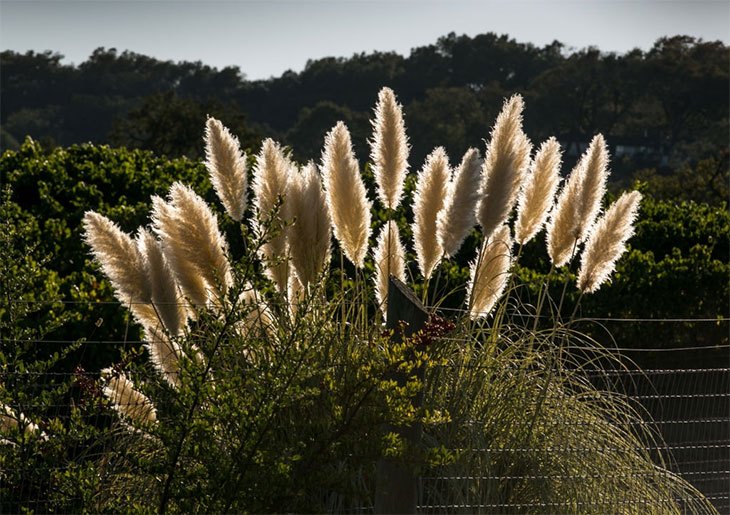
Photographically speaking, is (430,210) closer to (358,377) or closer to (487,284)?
(487,284)

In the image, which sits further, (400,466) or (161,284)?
(161,284)

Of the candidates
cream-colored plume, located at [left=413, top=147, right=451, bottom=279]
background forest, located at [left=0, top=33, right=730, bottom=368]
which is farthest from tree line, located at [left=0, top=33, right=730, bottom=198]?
cream-colored plume, located at [left=413, top=147, right=451, bottom=279]

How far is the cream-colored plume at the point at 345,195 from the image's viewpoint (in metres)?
4.35

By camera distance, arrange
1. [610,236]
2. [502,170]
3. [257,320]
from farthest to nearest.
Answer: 1. [610,236]
2. [502,170]
3. [257,320]

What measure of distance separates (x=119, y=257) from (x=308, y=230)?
0.79 metres

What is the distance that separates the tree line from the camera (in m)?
39.7

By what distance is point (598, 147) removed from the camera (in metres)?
4.48

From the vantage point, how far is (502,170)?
4.34 metres

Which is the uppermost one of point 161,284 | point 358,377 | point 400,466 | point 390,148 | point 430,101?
point 430,101

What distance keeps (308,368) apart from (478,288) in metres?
1.31

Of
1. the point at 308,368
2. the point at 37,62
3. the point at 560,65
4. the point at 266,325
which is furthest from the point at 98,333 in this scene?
the point at 37,62

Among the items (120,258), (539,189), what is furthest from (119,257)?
(539,189)

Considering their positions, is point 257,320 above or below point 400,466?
above

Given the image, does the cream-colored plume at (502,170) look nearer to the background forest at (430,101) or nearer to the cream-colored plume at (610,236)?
the cream-colored plume at (610,236)
